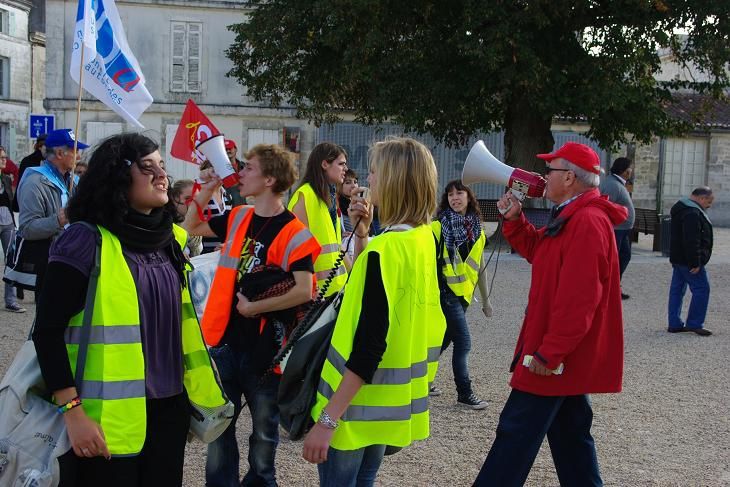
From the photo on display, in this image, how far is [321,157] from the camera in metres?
5.20

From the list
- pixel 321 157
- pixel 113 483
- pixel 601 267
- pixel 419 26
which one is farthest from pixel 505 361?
pixel 419 26

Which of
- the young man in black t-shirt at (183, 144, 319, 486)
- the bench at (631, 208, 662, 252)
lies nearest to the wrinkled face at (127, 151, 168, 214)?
the young man in black t-shirt at (183, 144, 319, 486)

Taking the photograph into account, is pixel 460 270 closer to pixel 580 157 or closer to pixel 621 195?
pixel 580 157

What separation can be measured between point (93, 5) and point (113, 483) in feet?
17.0

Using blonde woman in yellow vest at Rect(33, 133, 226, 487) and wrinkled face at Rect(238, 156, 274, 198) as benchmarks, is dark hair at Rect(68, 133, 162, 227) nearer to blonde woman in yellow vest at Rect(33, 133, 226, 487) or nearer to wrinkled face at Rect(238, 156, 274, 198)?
blonde woman in yellow vest at Rect(33, 133, 226, 487)

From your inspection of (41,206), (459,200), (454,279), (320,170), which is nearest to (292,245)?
(320,170)

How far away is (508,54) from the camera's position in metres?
16.1

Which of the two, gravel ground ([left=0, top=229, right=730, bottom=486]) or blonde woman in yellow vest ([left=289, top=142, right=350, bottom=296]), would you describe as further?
blonde woman in yellow vest ([left=289, top=142, right=350, bottom=296])

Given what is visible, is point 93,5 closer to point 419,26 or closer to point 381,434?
point 381,434

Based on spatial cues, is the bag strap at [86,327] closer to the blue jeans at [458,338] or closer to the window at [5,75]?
the blue jeans at [458,338]

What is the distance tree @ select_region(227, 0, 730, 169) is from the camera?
1612 centimetres

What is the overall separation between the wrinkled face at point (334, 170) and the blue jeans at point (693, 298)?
18.0 feet

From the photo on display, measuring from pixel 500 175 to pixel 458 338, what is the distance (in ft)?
7.39

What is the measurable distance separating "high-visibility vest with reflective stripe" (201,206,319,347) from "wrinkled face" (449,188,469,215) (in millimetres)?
2816
